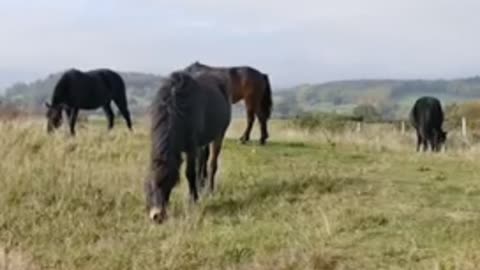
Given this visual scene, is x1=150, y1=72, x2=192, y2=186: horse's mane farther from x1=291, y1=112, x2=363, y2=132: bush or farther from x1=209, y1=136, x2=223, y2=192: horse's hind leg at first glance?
x1=291, y1=112, x2=363, y2=132: bush

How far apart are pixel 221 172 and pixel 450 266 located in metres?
6.06

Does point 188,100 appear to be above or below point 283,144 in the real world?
above

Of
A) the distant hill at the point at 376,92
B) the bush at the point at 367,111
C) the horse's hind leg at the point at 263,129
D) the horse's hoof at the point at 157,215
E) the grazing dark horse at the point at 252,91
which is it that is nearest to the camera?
the horse's hoof at the point at 157,215

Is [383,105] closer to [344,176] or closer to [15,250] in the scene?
[344,176]

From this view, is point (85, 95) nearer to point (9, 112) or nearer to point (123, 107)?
point (9, 112)

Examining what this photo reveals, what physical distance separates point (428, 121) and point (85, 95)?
8.84 meters

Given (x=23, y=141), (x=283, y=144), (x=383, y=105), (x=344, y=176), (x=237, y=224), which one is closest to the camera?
(x=237, y=224)

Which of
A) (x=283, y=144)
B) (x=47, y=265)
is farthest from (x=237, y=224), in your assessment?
(x=283, y=144)

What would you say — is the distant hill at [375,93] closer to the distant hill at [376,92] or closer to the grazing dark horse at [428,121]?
the distant hill at [376,92]

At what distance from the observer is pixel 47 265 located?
8484 millimetres

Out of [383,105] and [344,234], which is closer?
[344,234]

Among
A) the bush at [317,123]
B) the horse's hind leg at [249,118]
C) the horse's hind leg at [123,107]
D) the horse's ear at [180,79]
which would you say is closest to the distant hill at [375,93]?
the bush at [317,123]

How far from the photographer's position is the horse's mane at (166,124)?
Answer: 1013 cm

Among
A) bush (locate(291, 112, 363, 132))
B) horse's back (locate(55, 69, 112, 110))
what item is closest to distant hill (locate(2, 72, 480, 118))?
bush (locate(291, 112, 363, 132))
